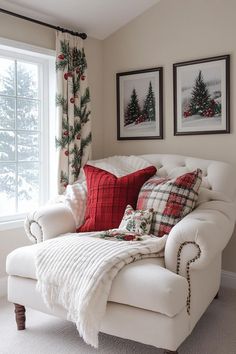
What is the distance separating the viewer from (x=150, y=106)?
3.41 m

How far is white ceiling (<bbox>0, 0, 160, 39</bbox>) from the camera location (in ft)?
9.51

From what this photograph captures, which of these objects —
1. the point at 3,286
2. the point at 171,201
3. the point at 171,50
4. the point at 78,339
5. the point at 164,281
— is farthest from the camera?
the point at 171,50

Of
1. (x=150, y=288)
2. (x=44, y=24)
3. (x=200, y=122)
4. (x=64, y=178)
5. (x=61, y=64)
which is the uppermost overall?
(x=44, y=24)

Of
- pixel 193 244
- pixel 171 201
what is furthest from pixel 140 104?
pixel 193 244

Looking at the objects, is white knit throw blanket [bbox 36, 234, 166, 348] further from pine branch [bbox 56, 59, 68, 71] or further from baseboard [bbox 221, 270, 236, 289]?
pine branch [bbox 56, 59, 68, 71]

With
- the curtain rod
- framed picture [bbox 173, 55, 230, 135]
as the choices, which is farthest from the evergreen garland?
framed picture [bbox 173, 55, 230, 135]

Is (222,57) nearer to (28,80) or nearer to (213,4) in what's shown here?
(213,4)

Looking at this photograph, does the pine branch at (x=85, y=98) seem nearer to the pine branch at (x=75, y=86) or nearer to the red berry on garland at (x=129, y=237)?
the pine branch at (x=75, y=86)

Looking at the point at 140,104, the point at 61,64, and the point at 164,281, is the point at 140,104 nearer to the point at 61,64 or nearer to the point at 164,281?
the point at 61,64

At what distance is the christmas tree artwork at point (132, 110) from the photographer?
11.5ft

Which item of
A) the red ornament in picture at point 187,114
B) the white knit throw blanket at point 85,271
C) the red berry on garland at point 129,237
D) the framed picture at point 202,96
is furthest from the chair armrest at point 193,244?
the red ornament in picture at point 187,114

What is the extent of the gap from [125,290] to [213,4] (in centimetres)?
237

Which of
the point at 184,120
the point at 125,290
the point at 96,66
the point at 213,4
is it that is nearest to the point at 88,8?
the point at 96,66

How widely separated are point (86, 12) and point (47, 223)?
1814 millimetres
